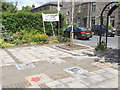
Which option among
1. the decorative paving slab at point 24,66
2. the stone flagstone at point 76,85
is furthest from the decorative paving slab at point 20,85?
the decorative paving slab at point 24,66

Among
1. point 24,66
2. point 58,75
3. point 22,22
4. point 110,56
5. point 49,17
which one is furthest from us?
point 22,22

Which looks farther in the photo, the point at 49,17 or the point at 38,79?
Answer: the point at 49,17

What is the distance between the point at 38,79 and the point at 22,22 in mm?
10937

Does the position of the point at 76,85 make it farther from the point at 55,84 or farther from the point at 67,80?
the point at 55,84

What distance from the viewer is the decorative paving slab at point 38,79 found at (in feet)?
13.3

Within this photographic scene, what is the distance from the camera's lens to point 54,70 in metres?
5.11

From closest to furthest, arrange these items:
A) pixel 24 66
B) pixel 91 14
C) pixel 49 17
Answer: pixel 24 66
pixel 49 17
pixel 91 14

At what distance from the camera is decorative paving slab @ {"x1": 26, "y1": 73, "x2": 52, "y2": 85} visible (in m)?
4.04

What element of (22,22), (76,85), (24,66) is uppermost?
(22,22)

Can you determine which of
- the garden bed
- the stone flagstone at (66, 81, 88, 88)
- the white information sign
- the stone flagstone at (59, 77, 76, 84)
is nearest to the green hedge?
the white information sign

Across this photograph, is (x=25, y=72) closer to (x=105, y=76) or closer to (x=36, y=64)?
(x=36, y=64)

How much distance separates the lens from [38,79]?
426 centimetres

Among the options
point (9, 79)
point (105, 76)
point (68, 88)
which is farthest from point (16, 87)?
point (105, 76)

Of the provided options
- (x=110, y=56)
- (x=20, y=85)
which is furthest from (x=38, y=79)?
(x=110, y=56)
